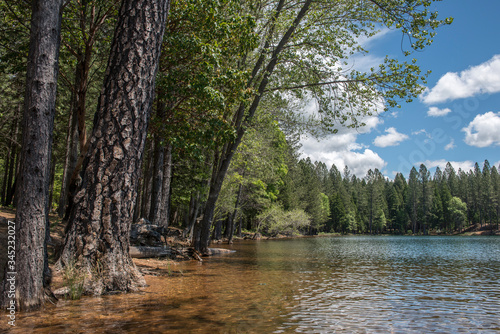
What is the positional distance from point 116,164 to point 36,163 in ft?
4.86

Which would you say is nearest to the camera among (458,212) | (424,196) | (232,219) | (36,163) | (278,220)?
(36,163)

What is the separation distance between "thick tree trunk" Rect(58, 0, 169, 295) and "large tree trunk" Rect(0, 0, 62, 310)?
→ 120 centimetres

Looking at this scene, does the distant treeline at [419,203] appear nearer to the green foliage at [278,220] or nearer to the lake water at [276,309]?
the green foliage at [278,220]

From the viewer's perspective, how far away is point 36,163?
4.20m

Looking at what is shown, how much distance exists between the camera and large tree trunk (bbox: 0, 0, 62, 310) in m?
4.05

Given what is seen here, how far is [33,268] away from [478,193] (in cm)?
11069

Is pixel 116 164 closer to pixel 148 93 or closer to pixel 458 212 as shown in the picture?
pixel 148 93

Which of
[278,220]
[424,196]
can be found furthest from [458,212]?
[278,220]

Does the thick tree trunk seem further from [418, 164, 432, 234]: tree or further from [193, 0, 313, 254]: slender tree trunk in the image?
[418, 164, 432, 234]: tree

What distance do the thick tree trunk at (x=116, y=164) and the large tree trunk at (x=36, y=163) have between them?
3.94ft

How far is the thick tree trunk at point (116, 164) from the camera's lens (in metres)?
5.51

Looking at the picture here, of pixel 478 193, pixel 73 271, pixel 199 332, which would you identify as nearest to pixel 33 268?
pixel 73 271

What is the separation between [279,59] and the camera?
46.2 ft

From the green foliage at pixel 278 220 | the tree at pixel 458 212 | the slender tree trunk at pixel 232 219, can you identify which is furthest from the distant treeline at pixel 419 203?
the slender tree trunk at pixel 232 219
